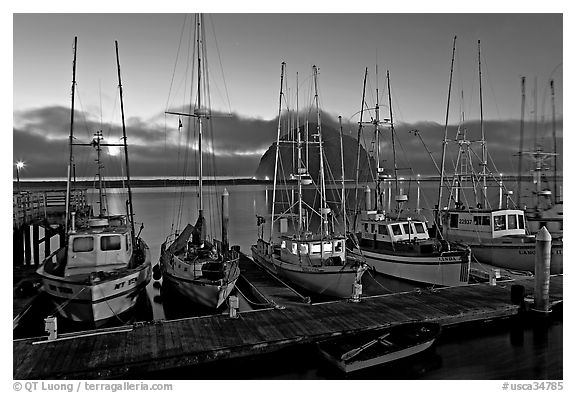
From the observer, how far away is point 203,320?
28.8ft

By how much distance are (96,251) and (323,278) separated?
21.1ft

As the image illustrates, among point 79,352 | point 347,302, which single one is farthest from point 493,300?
point 79,352


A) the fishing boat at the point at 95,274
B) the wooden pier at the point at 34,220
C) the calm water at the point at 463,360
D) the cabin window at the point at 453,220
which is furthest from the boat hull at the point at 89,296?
the cabin window at the point at 453,220

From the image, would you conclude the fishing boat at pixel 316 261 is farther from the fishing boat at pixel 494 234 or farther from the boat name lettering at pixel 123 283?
the fishing boat at pixel 494 234

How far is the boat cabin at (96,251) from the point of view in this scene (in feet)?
36.4

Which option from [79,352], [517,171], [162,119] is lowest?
[79,352]

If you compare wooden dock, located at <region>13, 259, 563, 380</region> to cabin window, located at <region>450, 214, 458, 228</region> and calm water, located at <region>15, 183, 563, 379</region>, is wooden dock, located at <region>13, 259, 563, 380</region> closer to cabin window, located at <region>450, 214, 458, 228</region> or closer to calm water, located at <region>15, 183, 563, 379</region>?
calm water, located at <region>15, 183, 563, 379</region>

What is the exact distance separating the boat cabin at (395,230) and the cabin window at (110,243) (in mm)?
9542

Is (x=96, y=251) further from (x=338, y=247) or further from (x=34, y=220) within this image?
(x=34, y=220)

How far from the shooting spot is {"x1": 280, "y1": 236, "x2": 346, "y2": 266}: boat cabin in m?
13.4

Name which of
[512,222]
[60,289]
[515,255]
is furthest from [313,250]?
[512,222]

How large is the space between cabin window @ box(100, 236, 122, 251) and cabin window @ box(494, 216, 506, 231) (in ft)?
47.0

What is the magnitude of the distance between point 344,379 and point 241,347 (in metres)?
1.92
